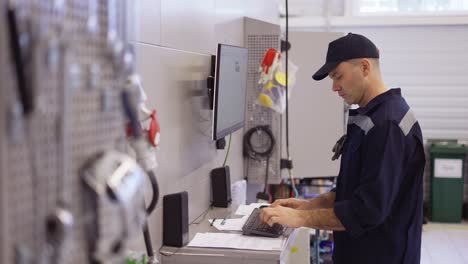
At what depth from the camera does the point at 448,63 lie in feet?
21.6

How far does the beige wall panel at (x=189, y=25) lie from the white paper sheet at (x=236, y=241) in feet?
→ 2.78

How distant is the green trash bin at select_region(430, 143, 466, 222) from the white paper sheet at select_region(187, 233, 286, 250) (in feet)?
14.1

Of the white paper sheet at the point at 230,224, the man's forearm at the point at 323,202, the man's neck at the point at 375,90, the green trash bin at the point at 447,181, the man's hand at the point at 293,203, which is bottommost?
the green trash bin at the point at 447,181

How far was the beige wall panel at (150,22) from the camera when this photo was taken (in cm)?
222

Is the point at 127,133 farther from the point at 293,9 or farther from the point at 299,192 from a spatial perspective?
the point at 293,9

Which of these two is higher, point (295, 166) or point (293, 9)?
point (293, 9)

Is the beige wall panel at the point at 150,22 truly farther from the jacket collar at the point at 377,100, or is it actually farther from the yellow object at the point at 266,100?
the yellow object at the point at 266,100

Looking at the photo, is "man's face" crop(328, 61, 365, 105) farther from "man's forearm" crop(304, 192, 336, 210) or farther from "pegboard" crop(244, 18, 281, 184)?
"pegboard" crop(244, 18, 281, 184)

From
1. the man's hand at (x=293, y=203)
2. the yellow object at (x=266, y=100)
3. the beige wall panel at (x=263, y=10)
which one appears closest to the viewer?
the man's hand at (x=293, y=203)

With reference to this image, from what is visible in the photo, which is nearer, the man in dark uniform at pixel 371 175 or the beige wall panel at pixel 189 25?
the man in dark uniform at pixel 371 175

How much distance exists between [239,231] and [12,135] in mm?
1953

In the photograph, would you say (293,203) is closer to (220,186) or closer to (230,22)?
(220,186)

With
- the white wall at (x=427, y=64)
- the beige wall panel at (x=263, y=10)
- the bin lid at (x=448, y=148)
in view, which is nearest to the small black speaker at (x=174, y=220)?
the beige wall panel at (x=263, y=10)

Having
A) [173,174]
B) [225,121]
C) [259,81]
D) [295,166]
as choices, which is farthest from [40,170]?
[295,166]
